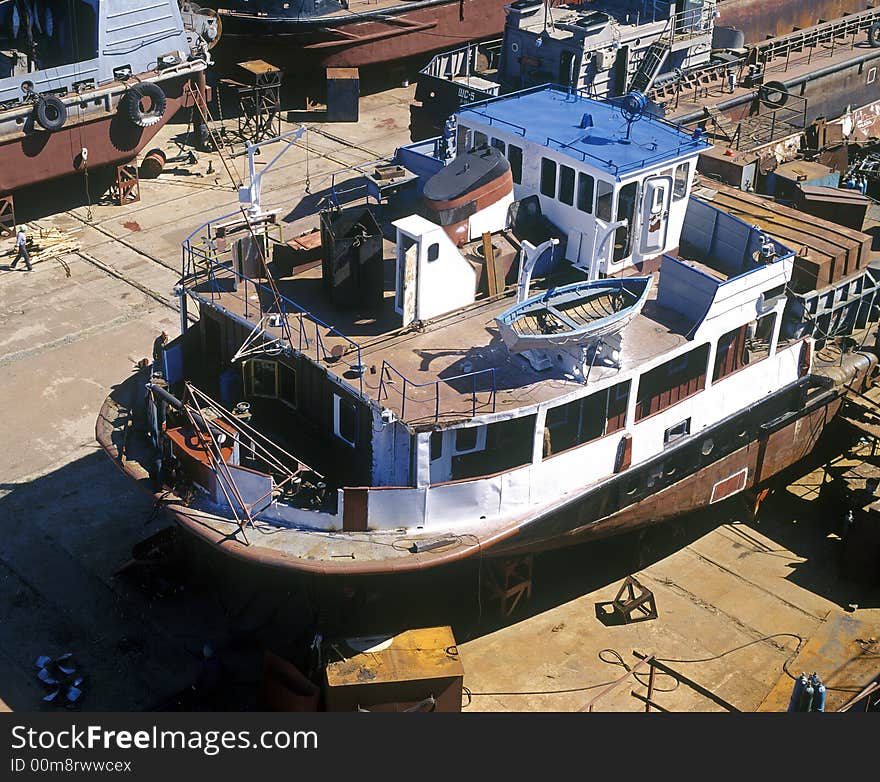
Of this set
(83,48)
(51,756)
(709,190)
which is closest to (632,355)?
(709,190)

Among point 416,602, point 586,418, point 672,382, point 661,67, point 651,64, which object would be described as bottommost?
point 416,602

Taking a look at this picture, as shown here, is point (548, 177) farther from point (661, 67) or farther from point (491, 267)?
point (661, 67)

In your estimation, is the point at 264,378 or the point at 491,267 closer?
the point at 264,378

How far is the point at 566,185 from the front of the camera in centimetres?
1836

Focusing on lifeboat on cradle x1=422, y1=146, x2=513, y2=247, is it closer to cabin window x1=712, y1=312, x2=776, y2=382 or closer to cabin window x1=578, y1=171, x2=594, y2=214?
cabin window x1=578, y1=171, x2=594, y2=214

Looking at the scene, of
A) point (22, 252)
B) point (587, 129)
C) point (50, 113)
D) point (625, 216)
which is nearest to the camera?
point (625, 216)

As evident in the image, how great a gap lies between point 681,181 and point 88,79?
1520 cm

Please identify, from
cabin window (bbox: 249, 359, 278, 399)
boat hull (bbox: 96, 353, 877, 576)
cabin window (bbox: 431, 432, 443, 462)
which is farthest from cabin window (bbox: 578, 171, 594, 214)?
cabin window (bbox: 249, 359, 278, 399)

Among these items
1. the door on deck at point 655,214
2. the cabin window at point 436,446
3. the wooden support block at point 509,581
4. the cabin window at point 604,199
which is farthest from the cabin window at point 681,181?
the wooden support block at point 509,581

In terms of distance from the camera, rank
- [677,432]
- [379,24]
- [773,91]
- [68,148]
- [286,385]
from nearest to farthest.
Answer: [286,385] < [677,432] < [68,148] < [773,91] < [379,24]

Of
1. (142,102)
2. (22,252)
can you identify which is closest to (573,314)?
(22,252)

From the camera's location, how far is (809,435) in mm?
19797

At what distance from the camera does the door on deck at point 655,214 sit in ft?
60.0

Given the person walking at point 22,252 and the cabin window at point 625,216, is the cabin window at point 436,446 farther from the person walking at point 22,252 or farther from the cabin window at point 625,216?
the person walking at point 22,252
